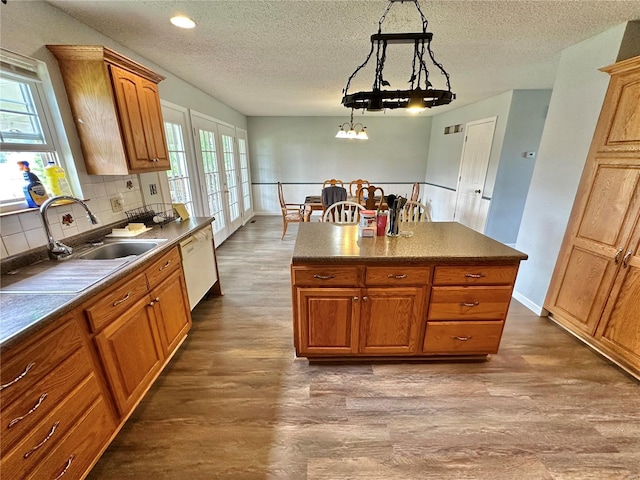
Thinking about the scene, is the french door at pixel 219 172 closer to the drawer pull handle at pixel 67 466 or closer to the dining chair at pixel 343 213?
the dining chair at pixel 343 213

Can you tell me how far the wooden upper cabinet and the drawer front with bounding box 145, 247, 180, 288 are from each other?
2.15 ft

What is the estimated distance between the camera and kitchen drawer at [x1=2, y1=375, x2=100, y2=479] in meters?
0.88

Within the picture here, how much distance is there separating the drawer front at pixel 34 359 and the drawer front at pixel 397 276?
4.74ft

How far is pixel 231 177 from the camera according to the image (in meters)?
4.99

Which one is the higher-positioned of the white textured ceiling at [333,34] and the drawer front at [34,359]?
the white textured ceiling at [333,34]

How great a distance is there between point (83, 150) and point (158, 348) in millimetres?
1436

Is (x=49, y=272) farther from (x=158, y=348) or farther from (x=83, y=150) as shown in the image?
(x=83, y=150)

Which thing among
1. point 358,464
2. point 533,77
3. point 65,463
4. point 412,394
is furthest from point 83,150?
point 533,77

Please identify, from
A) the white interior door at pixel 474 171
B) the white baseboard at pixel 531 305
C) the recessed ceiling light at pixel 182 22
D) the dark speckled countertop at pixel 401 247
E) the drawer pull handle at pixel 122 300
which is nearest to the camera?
the drawer pull handle at pixel 122 300

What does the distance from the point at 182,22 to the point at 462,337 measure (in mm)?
2866

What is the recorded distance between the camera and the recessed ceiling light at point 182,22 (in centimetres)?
170

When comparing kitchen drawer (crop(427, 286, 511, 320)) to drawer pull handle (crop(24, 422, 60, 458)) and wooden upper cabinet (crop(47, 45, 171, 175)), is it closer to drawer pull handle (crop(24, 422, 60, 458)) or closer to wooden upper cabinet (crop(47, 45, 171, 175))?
drawer pull handle (crop(24, 422, 60, 458))

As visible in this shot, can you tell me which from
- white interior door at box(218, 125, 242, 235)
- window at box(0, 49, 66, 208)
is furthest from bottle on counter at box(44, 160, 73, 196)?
white interior door at box(218, 125, 242, 235)

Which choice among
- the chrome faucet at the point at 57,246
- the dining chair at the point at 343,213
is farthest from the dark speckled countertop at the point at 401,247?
the chrome faucet at the point at 57,246
